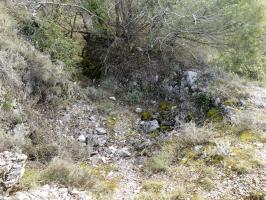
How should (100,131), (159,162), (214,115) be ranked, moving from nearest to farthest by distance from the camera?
(159,162) → (100,131) → (214,115)

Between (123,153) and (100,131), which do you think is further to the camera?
(100,131)

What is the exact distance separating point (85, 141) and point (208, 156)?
205cm

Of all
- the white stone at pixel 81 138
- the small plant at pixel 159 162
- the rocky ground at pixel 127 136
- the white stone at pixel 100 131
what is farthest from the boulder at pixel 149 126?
the white stone at pixel 81 138

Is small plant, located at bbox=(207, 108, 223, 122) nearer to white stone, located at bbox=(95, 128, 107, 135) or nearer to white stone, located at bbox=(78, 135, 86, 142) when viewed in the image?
white stone, located at bbox=(95, 128, 107, 135)

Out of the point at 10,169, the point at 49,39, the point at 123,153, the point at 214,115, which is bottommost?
the point at 123,153

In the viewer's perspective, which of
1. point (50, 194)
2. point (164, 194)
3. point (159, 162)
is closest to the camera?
point (50, 194)

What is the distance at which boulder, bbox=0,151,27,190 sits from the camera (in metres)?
3.44

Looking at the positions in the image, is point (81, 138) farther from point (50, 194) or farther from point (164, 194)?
point (164, 194)

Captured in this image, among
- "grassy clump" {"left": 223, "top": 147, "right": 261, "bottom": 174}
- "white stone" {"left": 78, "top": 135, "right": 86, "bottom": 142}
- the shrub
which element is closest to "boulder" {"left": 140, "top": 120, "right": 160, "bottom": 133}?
"white stone" {"left": 78, "top": 135, "right": 86, "bottom": 142}

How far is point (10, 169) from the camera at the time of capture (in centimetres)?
355

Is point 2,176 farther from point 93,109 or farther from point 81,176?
point 93,109

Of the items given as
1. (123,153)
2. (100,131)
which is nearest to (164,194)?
(123,153)

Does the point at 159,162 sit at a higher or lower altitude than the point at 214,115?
lower

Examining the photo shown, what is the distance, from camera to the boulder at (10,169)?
3.44 m
